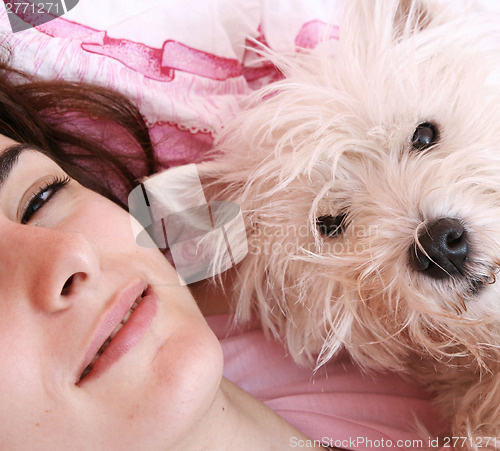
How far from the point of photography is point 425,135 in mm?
1154

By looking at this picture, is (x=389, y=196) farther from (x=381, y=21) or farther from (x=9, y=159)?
(x=9, y=159)

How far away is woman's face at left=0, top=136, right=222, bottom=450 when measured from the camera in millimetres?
858

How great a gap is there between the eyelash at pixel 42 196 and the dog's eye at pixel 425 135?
0.84 metres

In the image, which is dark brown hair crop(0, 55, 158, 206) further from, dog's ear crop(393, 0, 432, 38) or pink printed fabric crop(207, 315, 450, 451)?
dog's ear crop(393, 0, 432, 38)

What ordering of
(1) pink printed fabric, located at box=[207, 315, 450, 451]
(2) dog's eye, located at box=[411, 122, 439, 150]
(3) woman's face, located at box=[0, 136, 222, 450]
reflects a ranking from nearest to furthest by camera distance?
(3) woman's face, located at box=[0, 136, 222, 450]
(2) dog's eye, located at box=[411, 122, 439, 150]
(1) pink printed fabric, located at box=[207, 315, 450, 451]

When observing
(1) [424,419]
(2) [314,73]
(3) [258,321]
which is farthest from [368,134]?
(1) [424,419]

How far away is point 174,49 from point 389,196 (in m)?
0.84

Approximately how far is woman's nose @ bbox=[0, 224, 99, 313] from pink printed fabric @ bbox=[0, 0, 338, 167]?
65 cm

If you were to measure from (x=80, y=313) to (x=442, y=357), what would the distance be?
848 mm

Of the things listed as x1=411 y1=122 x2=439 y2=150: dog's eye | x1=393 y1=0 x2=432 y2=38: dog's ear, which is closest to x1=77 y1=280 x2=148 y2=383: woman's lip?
x1=411 y1=122 x2=439 y2=150: dog's eye

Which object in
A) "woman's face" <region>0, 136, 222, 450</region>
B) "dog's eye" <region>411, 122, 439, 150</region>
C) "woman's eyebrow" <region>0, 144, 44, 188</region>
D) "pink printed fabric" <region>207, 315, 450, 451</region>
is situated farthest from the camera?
"pink printed fabric" <region>207, 315, 450, 451</region>

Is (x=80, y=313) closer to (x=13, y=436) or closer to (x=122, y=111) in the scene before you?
(x=13, y=436)

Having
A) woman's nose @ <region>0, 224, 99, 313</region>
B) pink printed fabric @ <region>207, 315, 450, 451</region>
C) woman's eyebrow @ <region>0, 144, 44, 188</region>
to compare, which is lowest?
pink printed fabric @ <region>207, 315, 450, 451</region>

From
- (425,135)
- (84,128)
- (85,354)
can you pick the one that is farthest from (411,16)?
(85,354)
